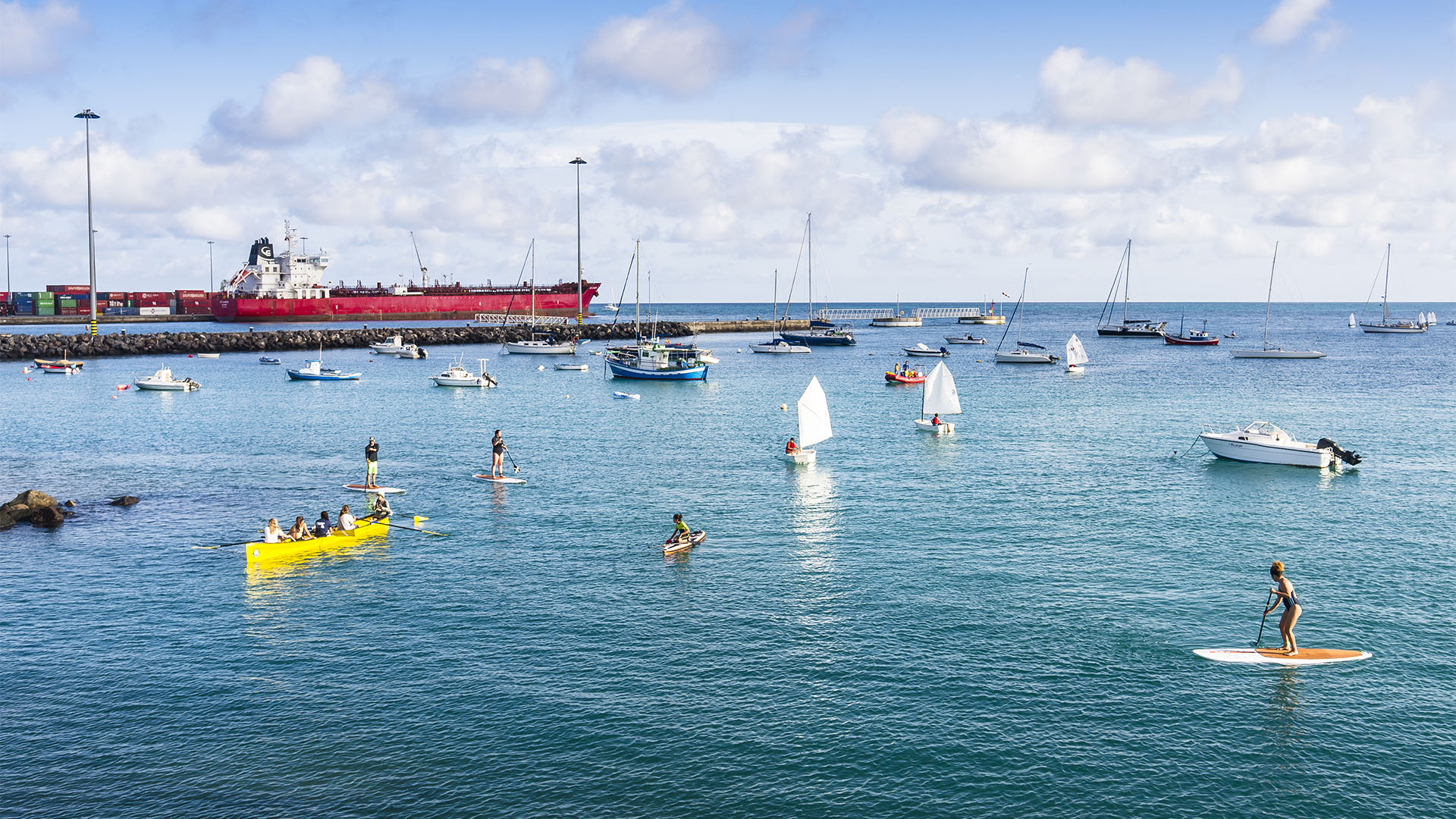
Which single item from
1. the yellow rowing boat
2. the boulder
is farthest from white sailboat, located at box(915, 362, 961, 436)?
the boulder

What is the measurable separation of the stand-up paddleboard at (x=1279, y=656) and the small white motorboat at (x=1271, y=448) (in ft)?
111

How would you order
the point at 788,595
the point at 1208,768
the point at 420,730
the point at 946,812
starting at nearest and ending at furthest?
the point at 946,812 → the point at 1208,768 → the point at 420,730 → the point at 788,595

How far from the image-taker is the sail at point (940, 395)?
77812 millimetres

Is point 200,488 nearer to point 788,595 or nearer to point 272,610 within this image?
point 272,610

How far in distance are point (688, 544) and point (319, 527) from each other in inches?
590

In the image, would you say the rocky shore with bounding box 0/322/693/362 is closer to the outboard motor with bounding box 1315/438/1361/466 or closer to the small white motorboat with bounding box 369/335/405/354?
the small white motorboat with bounding box 369/335/405/354

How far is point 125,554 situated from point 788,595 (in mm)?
26345

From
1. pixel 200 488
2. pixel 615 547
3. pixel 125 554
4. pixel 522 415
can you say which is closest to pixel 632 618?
pixel 615 547

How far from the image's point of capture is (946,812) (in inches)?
910

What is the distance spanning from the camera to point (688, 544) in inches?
1682

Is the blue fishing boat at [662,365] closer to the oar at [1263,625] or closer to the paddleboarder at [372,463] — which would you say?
the paddleboarder at [372,463]

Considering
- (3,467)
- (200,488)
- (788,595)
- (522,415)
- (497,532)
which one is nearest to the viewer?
(788,595)

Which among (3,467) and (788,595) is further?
(3,467)

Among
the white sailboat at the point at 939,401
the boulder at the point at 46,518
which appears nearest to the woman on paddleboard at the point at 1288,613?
the white sailboat at the point at 939,401
